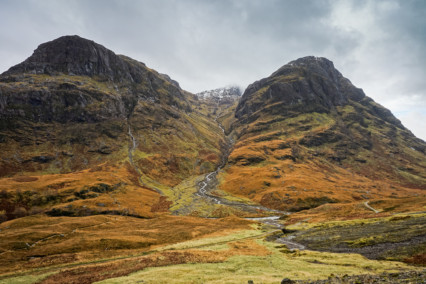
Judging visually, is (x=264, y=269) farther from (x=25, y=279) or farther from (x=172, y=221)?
(x=172, y=221)

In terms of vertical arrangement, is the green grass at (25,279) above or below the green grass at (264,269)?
below

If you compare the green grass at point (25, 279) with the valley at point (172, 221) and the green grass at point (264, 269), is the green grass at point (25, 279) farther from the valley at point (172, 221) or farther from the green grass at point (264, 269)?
the green grass at point (264, 269)

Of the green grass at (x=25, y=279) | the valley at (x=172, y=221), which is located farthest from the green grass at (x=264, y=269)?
the green grass at (x=25, y=279)

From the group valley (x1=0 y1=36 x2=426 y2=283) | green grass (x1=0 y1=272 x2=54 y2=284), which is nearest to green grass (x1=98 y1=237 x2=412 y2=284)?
valley (x1=0 y1=36 x2=426 y2=283)

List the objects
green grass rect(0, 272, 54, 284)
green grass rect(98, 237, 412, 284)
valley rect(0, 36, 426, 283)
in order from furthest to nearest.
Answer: valley rect(0, 36, 426, 283) < green grass rect(0, 272, 54, 284) < green grass rect(98, 237, 412, 284)

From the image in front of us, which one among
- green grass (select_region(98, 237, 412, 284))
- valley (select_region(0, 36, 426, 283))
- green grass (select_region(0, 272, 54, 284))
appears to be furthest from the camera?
valley (select_region(0, 36, 426, 283))

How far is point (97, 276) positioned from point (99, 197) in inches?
3672

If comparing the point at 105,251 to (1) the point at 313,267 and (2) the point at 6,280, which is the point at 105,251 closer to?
(2) the point at 6,280

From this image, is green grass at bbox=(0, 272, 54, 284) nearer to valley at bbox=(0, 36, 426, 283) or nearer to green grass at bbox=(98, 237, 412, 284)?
valley at bbox=(0, 36, 426, 283)

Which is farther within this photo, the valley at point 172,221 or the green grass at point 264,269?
the valley at point 172,221

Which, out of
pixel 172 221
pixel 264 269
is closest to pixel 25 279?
pixel 264 269

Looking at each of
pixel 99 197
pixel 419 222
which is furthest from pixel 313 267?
pixel 99 197

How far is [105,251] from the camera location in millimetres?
51938

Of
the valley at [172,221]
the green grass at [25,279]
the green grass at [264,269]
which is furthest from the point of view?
the valley at [172,221]
